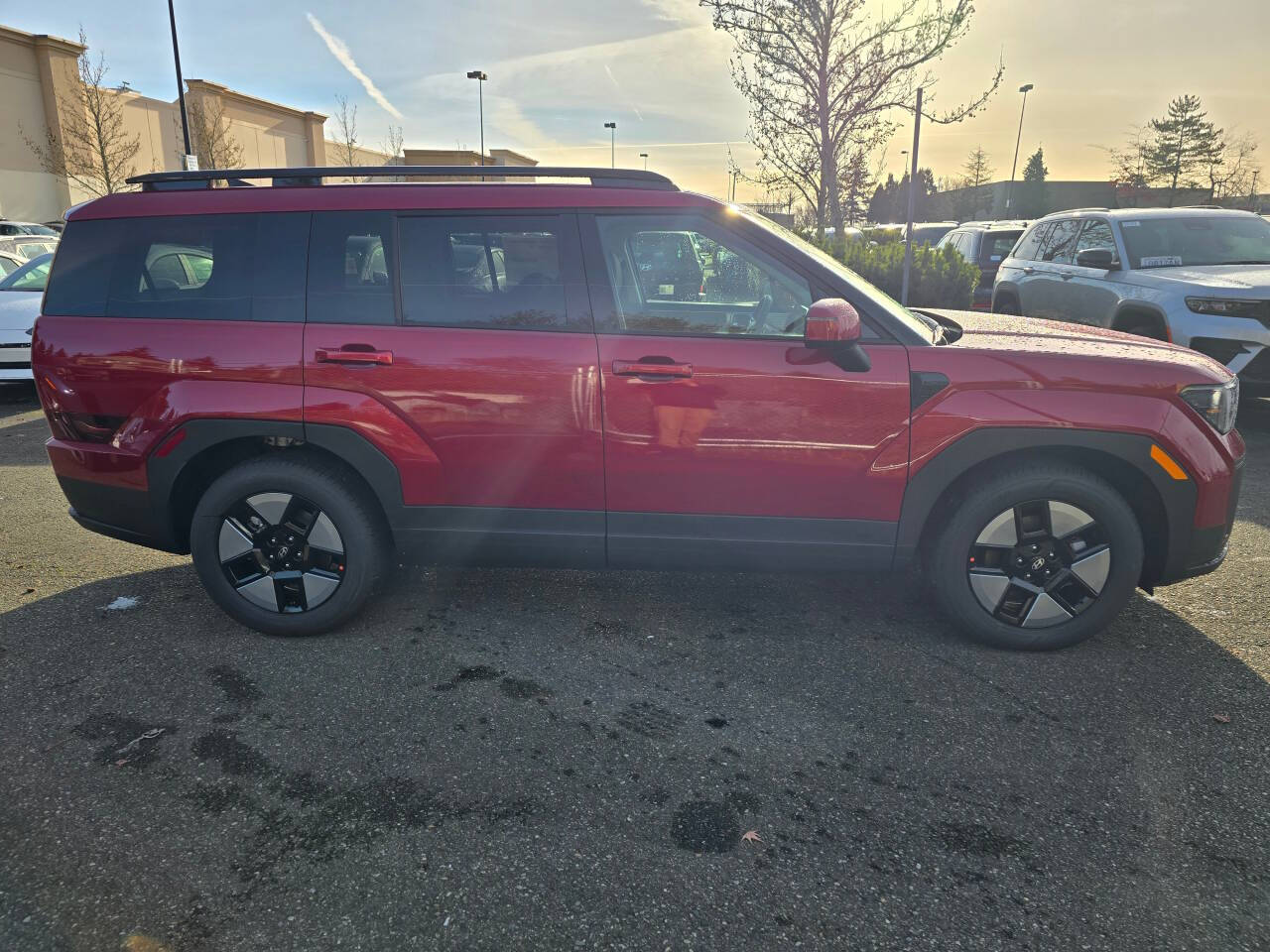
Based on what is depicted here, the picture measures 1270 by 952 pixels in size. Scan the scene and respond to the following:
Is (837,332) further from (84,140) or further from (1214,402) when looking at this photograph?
(84,140)

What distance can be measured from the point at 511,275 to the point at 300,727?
6.26 feet

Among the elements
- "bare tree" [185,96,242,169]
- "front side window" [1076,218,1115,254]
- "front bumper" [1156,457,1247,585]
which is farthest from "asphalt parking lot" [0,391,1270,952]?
"bare tree" [185,96,242,169]

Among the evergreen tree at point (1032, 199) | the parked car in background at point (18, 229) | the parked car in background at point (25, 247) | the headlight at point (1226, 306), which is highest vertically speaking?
the evergreen tree at point (1032, 199)

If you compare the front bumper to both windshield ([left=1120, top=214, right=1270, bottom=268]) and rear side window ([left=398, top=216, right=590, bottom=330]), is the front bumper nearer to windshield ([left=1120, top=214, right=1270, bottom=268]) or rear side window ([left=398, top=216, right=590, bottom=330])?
rear side window ([left=398, top=216, right=590, bottom=330])

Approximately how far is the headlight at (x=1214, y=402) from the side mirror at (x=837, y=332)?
128 centimetres

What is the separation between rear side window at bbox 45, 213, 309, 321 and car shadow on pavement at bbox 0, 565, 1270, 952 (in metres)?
1.44

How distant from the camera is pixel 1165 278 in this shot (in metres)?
7.11

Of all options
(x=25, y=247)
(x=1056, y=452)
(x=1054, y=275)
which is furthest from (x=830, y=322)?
(x=25, y=247)

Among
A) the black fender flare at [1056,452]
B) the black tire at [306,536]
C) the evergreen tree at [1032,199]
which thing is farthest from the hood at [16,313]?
the evergreen tree at [1032,199]

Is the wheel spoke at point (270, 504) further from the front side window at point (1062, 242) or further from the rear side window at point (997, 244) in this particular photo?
the rear side window at point (997, 244)

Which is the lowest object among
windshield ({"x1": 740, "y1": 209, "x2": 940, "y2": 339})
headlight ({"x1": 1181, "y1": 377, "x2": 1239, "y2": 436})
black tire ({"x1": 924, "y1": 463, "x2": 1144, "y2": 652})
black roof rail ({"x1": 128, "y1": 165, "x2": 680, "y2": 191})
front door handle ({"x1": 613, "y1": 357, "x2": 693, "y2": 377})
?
black tire ({"x1": 924, "y1": 463, "x2": 1144, "y2": 652})

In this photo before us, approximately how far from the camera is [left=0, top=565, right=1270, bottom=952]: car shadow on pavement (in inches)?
82.9

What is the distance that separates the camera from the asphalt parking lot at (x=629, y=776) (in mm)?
2100

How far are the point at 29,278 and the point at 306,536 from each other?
340 inches
